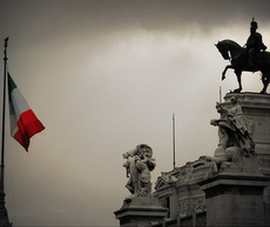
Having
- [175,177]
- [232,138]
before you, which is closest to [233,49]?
[232,138]

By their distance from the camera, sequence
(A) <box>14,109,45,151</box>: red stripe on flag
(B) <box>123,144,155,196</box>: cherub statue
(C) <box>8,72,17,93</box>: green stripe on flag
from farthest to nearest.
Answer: (C) <box>8,72,17,93</box>: green stripe on flag < (A) <box>14,109,45,151</box>: red stripe on flag < (B) <box>123,144,155,196</box>: cherub statue

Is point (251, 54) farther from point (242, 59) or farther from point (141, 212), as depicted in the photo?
point (141, 212)

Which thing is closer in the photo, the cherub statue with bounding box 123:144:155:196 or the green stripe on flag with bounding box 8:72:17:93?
the cherub statue with bounding box 123:144:155:196

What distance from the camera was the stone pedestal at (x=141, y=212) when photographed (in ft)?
121

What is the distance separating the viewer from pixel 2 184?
38438 mm

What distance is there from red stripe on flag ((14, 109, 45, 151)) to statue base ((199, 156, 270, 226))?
14.2m

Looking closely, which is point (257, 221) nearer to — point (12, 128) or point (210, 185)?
point (210, 185)

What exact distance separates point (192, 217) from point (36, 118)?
44.7ft

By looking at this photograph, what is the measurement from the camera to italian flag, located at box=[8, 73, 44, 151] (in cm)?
4145

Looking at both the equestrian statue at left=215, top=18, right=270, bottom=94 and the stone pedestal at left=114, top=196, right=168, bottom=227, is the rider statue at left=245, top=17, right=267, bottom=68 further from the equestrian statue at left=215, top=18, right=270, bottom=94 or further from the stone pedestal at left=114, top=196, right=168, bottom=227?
the stone pedestal at left=114, top=196, right=168, bottom=227

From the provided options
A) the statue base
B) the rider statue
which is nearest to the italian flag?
the rider statue

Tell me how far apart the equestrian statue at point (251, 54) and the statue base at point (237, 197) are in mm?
18716

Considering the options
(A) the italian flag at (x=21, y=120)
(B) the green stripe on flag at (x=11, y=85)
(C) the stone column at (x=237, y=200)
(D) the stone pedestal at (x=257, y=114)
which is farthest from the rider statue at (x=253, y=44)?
(C) the stone column at (x=237, y=200)

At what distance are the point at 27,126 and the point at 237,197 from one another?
1545 cm
